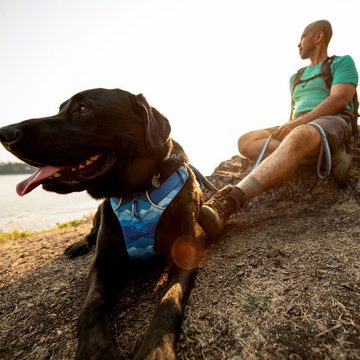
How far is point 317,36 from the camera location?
3.53 meters

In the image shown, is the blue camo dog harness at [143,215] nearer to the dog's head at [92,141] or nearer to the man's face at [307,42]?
the dog's head at [92,141]

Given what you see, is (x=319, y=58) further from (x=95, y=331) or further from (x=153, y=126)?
(x=95, y=331)

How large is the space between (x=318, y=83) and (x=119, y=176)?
2.91 metres

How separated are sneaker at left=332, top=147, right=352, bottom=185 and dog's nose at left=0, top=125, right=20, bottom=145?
3.00 m

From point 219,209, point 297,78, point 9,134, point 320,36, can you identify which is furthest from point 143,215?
point 320,36

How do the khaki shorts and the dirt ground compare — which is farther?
the khaki shorts

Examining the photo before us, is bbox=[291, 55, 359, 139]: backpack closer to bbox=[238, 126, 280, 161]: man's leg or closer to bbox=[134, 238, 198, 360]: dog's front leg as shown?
bbox=[238, 126, 280, 161]: man's leg

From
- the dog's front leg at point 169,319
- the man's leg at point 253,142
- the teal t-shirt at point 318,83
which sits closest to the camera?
the dog's front leg at point 169,319

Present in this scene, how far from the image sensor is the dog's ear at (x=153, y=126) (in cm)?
194

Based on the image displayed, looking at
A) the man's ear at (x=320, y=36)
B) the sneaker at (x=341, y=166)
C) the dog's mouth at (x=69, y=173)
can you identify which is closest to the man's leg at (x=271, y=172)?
the sneaker at (x=341, y=166)

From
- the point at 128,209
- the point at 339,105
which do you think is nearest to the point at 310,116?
the point at 339,105

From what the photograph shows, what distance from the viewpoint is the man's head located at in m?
3.53

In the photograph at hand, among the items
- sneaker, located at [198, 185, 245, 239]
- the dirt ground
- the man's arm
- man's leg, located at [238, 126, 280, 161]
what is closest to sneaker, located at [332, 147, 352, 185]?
the dirt ground

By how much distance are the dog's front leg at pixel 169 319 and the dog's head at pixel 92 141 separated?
78 centimetres
